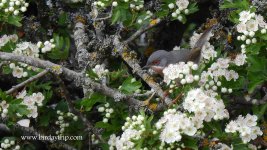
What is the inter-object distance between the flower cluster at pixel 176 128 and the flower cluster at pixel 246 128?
36cm

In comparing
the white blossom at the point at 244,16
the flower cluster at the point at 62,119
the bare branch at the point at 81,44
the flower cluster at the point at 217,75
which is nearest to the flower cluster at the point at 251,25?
the white blossom at the point at 244,16

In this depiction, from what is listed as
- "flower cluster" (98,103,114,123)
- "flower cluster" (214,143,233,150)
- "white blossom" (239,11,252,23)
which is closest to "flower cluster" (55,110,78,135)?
"flower cluster" (98,103,114,123)

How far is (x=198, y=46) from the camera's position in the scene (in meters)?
4.95

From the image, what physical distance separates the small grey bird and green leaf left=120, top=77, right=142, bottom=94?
30.6 inches

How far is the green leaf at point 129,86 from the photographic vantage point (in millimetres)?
4133

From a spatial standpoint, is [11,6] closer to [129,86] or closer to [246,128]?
[129,86]

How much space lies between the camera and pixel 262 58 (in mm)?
4059

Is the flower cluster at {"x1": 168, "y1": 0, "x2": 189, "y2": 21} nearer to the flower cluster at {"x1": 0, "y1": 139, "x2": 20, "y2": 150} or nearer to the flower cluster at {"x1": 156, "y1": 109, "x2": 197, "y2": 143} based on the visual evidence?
the flower cluster at {"x1": 156, "y1": 109, "x2": 197, "y2": 143}

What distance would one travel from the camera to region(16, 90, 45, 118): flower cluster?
4477 mm

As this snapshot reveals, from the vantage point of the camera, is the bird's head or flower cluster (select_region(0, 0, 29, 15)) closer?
flower cluster (select_region(0, 0, 29, 15))

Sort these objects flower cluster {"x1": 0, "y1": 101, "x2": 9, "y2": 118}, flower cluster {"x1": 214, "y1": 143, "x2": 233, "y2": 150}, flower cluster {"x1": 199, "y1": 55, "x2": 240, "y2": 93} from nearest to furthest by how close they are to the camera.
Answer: flower cluster {"x1": 214, "y1": 143, "x2": 233, "y2": 150} → flower cluster {"x1": 199, "y1": 55, "x2": 240, "y2": 93} → flower cluster {"x1": 0, "y1": 101, "x2": 9, "y2": 118}

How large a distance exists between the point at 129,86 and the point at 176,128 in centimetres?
82

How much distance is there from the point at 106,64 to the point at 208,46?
962mm

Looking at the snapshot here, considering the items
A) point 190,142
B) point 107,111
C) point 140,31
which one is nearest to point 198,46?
point 140,31
